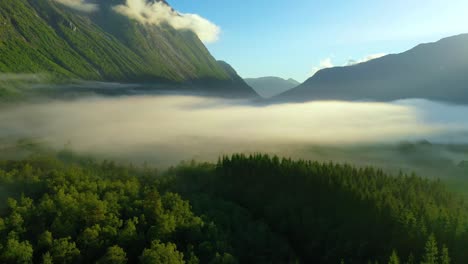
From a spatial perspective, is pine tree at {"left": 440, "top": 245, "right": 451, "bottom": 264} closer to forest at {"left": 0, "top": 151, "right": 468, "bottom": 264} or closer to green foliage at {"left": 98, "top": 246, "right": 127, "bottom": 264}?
forest at {"left": 0, "top": 151, "right": 468, "bottom": 264}

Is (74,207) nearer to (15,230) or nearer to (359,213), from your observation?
(15,230)

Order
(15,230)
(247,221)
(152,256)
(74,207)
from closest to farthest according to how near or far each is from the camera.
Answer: (152,256)
(15,230)
(74,207)
(247,221)

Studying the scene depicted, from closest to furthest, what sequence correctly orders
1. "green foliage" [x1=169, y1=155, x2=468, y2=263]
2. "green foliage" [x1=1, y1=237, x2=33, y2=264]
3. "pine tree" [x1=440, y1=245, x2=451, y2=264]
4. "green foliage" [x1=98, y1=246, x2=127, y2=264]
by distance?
"pine tree" [x1=440, y1=245, x2=451, y2=264] < "green foliage" [x1=169, y1=155, x2=468, y2=263] < "green foliage" [x1=98, y1=246, x2=127, y2=264] < "green foliage" [x1=1, y1=237, x2=33, y2=264]

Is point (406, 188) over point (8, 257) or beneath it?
over

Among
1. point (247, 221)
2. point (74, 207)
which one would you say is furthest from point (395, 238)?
point (74, 207)

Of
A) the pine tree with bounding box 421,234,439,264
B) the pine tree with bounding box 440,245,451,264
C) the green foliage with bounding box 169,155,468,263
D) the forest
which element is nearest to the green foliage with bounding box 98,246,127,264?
the forest

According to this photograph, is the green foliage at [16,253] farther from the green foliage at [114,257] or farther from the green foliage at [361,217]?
the green foliage at [361,217]

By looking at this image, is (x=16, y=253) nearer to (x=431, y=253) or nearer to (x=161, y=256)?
(x=161, y=256)

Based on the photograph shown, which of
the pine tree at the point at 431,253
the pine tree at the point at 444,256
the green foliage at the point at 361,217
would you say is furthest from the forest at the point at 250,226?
the pine tree at the point at 444,256
